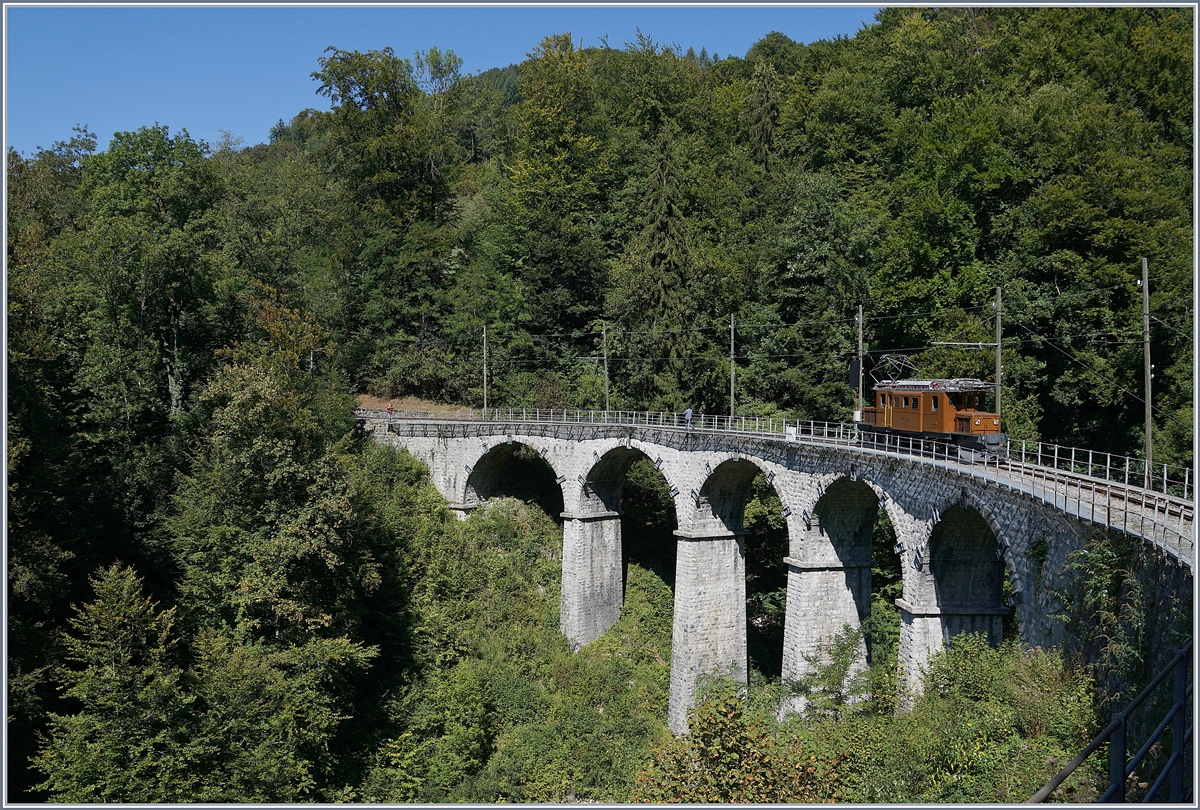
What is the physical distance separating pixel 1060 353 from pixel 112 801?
33599 millimetres

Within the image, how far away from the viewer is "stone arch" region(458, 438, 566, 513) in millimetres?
44312

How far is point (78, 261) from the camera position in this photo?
1437 inches

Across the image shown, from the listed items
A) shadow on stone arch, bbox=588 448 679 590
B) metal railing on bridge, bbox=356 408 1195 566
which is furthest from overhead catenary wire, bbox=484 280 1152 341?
shadow on stone arch, bbox=588 448 679 590

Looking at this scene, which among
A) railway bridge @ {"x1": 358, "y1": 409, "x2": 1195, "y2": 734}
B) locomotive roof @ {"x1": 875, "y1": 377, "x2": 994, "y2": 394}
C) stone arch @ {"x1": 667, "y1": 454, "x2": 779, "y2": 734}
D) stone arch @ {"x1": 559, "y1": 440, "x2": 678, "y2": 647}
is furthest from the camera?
stone arch @ {"x1": 559, "y1": 440, "x2": 678, "y2": 647}

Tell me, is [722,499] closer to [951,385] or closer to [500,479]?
[951,385]

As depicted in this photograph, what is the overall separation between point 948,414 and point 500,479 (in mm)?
25270

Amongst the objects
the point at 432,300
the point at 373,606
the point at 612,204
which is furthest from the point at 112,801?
the point at 612,204

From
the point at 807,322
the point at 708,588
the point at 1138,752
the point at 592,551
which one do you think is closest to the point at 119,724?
the point at 708,588

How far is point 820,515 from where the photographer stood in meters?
29.2

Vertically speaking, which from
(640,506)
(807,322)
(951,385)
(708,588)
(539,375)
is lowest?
(708,588)

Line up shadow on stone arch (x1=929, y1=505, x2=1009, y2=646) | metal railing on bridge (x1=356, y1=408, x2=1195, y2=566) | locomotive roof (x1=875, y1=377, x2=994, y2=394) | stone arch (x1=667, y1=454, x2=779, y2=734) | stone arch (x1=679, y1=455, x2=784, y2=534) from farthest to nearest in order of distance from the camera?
stone arch (x1=679, y1=455, x2=784, y2=534) → stone arch (x1=667, y1=454, x2=779, y2=734) → locomotive roof (x1=875, y1=377, x2=994, y2=394) → shadow on stone arch (x1=929, y1=505, x2=1009, y2=646) → metal railing on bridge (x1=356, y1=408, x2=1195, y2=566)

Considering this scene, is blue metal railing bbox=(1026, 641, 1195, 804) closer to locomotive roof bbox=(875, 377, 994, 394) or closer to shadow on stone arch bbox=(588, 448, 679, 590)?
locomotive roof bbox=(875, 377, 994, 394)

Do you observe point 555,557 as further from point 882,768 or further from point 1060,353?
point 882,768

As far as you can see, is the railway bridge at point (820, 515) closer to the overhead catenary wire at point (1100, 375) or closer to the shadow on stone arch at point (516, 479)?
the shadow on stone arch at point (516, 479)
